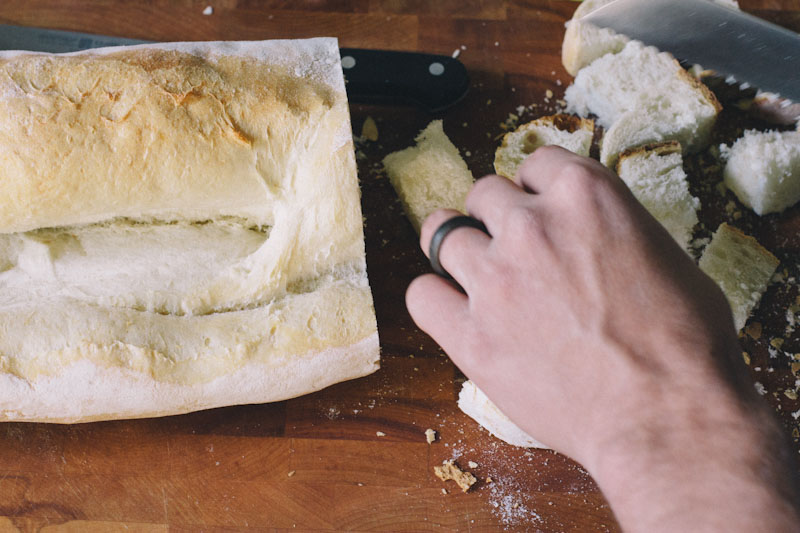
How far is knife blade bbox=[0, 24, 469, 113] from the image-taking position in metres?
1.98

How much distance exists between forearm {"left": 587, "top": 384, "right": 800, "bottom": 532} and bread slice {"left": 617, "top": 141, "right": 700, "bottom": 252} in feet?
3.09

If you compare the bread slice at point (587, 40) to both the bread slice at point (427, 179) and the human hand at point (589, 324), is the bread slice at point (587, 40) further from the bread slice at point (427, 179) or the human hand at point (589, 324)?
the human hand at point (589, 324)

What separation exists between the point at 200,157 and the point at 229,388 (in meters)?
0.58

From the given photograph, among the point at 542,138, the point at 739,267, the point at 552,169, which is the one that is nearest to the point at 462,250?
the point at 552,169

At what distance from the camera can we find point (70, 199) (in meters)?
1.60

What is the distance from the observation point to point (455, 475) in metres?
1.75

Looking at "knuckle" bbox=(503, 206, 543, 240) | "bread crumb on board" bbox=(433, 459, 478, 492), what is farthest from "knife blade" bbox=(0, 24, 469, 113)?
"bread crumb on board" bbox=(433, 459, 478, 492)

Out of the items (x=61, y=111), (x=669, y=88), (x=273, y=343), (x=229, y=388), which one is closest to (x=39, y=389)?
(x=229, y=388)

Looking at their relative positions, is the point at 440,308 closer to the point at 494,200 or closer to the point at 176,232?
the point at 494,200

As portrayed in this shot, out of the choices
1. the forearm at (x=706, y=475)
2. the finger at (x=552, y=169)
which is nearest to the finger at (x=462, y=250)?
the finger at (x=552, y=169)

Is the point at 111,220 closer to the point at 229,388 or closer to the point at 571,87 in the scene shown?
the point at 229,388

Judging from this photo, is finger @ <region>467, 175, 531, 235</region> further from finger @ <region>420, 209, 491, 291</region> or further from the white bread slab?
the white bread slab

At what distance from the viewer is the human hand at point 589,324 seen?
102 centimetres

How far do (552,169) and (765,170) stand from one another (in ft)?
3.37
